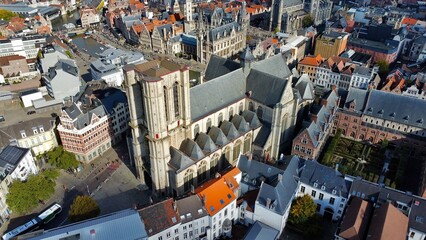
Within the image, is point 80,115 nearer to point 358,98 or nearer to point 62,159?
point 62,159

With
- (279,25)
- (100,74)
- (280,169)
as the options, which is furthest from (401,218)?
(279,25)

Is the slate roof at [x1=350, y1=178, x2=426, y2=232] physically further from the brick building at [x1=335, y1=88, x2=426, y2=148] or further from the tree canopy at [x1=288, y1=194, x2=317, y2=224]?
the brick building at [x1=335, y1=88, x2=426, y2=148]

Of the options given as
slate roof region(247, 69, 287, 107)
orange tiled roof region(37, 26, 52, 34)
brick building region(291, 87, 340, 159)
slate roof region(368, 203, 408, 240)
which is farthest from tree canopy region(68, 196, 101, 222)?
orange tiled roof region(37, 26, 52, 34)

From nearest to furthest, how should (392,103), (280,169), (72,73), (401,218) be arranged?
1. (401,218)
2. (280,169)
3. (392,103)
4. (72,73)

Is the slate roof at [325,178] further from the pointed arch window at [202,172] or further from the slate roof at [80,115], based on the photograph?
the slate roof at [80,115]

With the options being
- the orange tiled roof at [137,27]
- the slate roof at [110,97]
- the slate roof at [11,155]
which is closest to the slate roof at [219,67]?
the slate roof at [110,97]

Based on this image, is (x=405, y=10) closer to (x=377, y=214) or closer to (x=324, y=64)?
(x=324, y=64)

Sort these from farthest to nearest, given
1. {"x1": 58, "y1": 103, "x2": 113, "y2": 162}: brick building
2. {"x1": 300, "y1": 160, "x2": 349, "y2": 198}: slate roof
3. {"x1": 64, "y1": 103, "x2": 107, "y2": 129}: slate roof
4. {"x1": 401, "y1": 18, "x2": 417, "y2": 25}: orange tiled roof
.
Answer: {"x1": 401, "y1": 18, "x2": 417, "y2": 25}: orange tiled roof
{"x1": 58, "y1": 103, "x2": 113, "y2": 162}: brick building
{"x1": 64, "y1": 103, "x2": 107, "y2": 129}: slate roof
{"x1": 300, "y1": 160, "x2": 349, "y2": 198}: slate roof
